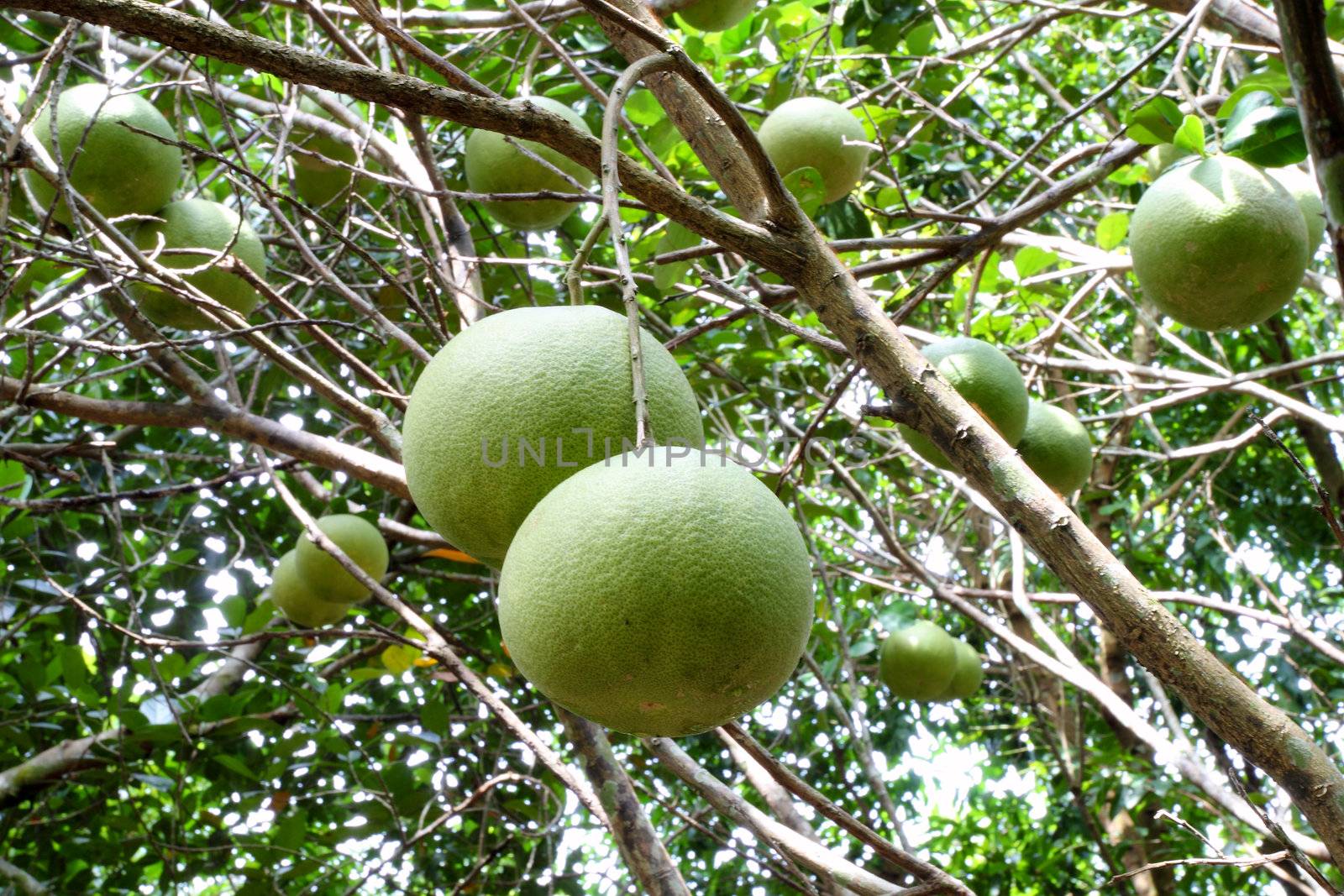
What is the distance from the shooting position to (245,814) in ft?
12.0

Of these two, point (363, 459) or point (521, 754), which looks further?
point (521, 754)

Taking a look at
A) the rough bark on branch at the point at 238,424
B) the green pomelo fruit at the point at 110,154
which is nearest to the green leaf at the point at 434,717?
the rough bark on branch at the point at 238,424

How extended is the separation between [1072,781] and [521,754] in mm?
2222

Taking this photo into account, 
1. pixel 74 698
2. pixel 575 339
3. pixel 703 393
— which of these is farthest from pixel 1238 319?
pixel 74 698

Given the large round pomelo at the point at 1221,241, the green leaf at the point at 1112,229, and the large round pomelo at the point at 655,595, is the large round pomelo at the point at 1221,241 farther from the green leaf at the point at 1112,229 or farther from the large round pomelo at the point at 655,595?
the large round pomelo at the point at 655,595

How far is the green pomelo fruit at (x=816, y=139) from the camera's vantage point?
2.63 m

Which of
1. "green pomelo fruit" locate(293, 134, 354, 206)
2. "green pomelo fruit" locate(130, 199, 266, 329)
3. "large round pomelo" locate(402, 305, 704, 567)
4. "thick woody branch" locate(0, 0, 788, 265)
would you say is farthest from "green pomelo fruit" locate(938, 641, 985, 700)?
"thick woody branch" locate(0, 0, 788, 265)

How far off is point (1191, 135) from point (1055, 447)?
71cm

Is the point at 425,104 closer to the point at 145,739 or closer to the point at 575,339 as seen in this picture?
the point at 575,339

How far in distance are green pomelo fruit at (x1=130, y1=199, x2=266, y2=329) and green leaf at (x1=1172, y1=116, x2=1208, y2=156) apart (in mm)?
2024

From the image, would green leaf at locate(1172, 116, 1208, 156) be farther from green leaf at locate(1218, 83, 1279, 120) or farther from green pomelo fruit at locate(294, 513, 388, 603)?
green pomelo fruit at locate(294, 513, 388, 603)

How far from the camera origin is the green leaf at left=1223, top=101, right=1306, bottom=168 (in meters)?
1.83

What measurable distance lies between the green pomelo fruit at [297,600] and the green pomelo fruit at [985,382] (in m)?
2.01

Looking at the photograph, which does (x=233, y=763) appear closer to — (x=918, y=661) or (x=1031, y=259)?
(x=918, y=661)
